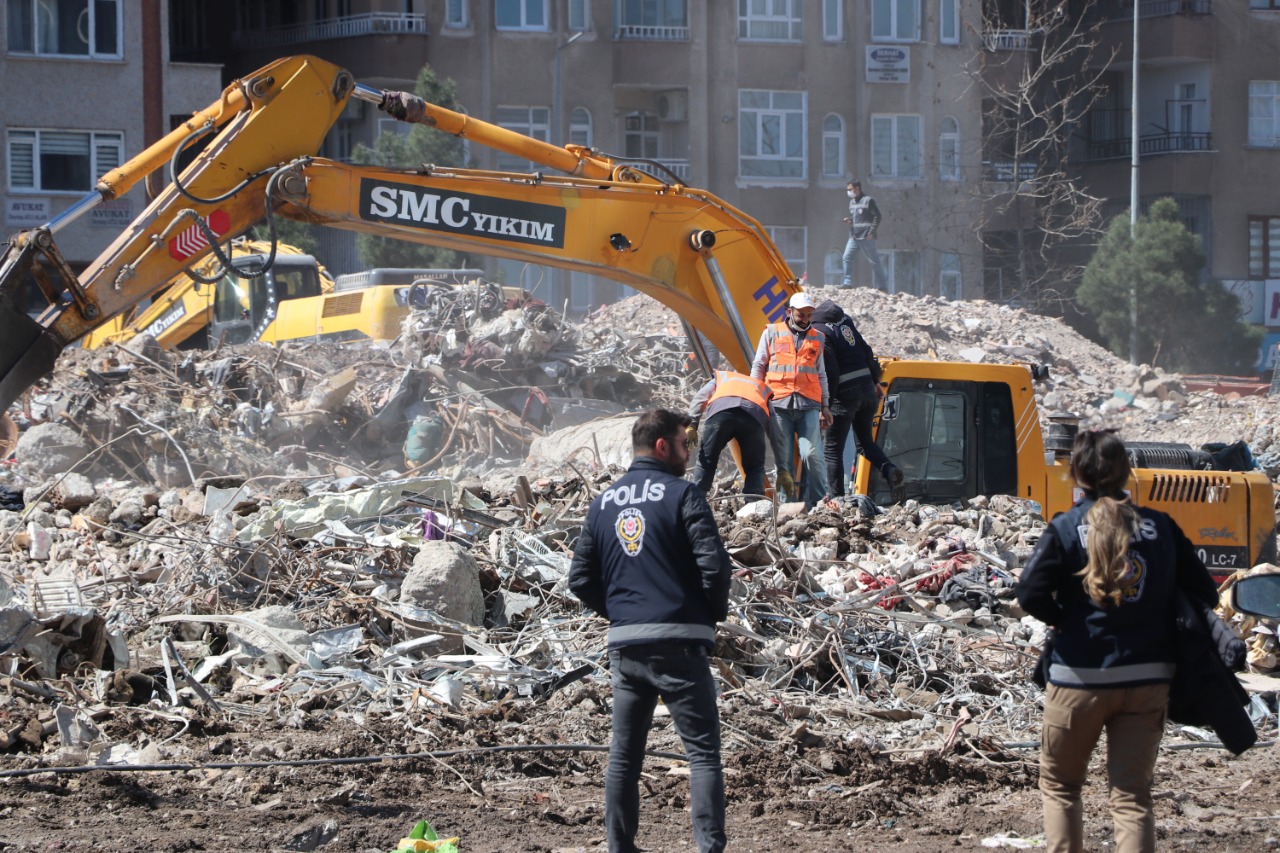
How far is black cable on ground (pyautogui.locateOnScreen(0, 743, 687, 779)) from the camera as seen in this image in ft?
21.3

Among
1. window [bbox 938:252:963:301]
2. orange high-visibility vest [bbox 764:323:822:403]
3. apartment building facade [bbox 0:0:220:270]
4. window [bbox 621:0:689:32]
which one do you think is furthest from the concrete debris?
window [bbox 938:252:963:301]

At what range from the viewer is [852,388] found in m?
10.9

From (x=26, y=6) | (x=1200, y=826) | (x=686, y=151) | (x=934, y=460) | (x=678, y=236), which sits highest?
(x=26, y=6)

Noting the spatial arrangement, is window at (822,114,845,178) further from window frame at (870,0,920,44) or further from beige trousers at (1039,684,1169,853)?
beige trousers at (1039,684,1169,853)

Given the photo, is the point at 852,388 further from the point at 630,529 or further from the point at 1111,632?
the point at 1111,632

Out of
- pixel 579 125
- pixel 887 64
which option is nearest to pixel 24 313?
pixel 579 125

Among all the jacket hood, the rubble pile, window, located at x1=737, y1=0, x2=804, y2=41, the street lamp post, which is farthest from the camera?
window, located at x1=737, y1=0, x2=804, y2=41

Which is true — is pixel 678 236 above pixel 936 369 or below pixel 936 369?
above

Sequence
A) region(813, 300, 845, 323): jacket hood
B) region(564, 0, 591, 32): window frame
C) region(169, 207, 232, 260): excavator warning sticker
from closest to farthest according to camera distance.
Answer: region(169, 207, 232, 260): excavator warning sticker → region(813, 300, 845, 323): jacket hood → region(564, 0, 591, 32): window frame

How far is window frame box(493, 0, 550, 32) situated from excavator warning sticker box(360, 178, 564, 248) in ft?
84.4

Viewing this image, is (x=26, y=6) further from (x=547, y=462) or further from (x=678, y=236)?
(x=678, y=236)

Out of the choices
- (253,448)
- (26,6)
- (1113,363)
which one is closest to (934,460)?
(253,448)

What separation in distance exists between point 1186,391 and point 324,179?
63.8 feet

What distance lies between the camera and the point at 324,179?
35.0 ft
